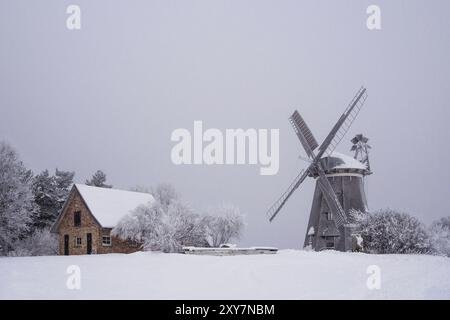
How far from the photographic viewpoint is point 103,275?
20922 millimetres

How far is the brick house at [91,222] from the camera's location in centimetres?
3694

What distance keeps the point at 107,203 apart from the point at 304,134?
1701 centimetres

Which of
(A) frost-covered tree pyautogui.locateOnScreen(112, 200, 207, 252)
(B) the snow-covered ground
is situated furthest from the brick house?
(B) the snow-covered ground

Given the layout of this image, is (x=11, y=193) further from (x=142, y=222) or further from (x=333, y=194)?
(x=333, y=194)

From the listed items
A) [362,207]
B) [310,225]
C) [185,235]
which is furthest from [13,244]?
[362,207]

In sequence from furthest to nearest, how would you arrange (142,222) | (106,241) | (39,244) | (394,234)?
1. (39,244)
2. (106,241)
3. (142,222)
4. (394,234)

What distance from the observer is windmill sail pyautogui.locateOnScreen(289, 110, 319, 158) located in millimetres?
37688

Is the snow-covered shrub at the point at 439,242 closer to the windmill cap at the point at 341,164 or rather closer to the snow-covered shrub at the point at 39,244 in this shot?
the windmill cap at the point at 341,164

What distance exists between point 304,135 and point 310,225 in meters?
7.37

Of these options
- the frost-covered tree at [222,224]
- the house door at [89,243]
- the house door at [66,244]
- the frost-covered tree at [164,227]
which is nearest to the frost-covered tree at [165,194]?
the frost-covered tree at [164,227]

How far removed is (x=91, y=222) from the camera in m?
37.6

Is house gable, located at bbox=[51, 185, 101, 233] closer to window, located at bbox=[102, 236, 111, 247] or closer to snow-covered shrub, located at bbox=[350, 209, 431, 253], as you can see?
window, located at bbox=[102, 236, 111, 247]

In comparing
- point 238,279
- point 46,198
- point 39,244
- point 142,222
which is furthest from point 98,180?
point 238,279

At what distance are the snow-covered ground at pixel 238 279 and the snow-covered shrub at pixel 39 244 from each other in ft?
79.0
